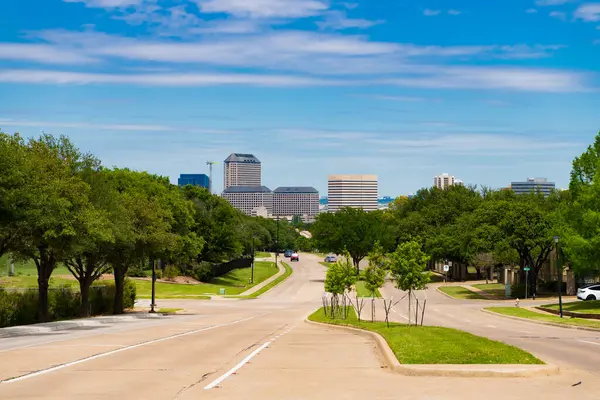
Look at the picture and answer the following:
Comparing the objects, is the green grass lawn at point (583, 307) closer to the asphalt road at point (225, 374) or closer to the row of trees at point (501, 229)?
the row of trees at point (501, 229)

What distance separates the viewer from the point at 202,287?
9431 cm

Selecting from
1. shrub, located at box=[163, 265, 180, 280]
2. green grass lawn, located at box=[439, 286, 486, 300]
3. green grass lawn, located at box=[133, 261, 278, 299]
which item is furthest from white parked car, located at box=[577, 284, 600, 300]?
shrub, located at box=[163, 265, 180, 280]

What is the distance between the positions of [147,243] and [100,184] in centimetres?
609

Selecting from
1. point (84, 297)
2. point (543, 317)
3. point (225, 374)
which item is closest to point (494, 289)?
point (543, 317)

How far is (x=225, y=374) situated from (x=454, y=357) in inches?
212

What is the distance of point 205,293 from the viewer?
87875 mm

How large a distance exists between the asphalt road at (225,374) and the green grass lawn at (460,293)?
5154cm

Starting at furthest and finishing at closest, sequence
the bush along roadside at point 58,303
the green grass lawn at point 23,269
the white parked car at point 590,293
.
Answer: the green grass lawn at point 23,269 → the white parked car at point 590,293 → the bush along roadside at point 58,303

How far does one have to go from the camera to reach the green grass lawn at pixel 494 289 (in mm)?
82338

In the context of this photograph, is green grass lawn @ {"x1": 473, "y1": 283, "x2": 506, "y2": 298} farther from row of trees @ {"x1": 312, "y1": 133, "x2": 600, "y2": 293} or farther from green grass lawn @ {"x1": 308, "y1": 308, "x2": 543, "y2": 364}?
green grass lawn @ {"x1": 308, "y1": 308, "x2": 543, "y2": 364}

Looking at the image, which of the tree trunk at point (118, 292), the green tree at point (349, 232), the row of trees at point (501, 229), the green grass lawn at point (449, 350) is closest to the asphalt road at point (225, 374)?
the green grass lawn at point (449, 350)

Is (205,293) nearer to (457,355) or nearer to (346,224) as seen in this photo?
(346,224)

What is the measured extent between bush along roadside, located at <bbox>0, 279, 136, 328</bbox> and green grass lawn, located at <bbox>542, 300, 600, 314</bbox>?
3147 cm

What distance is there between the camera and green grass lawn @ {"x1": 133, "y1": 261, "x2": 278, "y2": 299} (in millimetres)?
82725
